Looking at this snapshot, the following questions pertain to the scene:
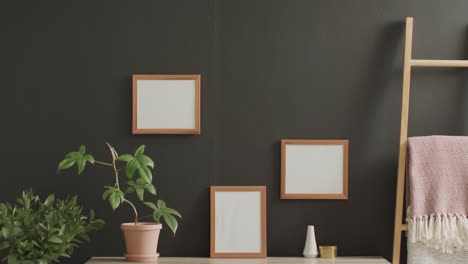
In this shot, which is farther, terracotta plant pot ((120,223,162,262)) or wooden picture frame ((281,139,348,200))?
wooden picture frame ((281,139,348,200))

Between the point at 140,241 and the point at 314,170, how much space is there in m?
0.74

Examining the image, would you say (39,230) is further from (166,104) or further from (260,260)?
(260,260)

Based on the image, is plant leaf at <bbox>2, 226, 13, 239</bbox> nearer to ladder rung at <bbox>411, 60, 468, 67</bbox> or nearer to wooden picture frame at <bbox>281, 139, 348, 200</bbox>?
wooden picture frame at <bbox>281, 139, 348, 200</bbox>

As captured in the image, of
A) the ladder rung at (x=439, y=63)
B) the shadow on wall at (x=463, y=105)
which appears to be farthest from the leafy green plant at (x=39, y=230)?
the shadow on wall at (x=463, y=105)

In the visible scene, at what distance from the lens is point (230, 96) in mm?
2992

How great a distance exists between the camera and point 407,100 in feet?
9.48

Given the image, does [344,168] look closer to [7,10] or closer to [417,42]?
[417,42]

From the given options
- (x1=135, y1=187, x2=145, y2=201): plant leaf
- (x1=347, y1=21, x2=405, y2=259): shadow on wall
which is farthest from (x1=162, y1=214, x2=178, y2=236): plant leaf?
(x1=347, y1=21, x2=405, y2=259): shadow on wall

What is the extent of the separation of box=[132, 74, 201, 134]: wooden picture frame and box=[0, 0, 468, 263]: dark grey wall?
0.14ft

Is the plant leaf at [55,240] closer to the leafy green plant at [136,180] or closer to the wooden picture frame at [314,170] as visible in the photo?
the leafy green plant at [136,180]

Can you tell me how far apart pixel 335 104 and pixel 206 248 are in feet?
2.54

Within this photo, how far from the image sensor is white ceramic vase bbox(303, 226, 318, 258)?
289cm

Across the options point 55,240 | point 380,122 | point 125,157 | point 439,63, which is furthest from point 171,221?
point 439,63

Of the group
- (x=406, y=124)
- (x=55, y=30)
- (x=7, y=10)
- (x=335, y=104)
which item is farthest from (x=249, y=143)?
(x=7, y=10)
